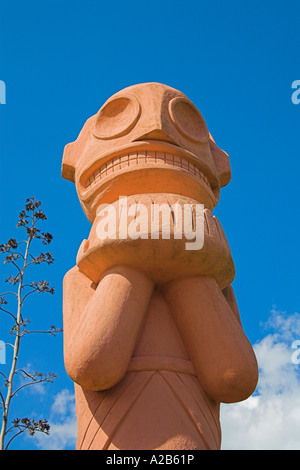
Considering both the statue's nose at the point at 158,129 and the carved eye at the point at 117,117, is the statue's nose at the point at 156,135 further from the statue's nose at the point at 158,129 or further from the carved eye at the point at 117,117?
the carved eye at the point at 117,117

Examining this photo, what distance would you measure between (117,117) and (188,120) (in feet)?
2.42

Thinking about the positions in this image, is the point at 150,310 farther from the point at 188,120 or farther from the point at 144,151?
the point at 188,120

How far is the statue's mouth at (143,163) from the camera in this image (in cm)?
463

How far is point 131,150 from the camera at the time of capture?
184 inches

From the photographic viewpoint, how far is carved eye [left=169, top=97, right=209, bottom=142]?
5.02m

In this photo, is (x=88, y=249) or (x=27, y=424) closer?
(x=88, y=249)

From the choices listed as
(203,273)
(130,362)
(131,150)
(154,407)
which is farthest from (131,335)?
(131,150)

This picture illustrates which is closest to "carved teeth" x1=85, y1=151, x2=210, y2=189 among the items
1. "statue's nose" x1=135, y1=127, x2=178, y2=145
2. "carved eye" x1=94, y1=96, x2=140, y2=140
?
"statue's nose" x1=135, y1=127, x2=178, y2=145

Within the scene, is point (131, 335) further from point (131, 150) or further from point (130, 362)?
point (131, 150)

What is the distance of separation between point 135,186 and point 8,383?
14.0 ft

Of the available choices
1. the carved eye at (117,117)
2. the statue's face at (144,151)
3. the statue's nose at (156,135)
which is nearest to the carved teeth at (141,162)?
the statue's face at (144,151)

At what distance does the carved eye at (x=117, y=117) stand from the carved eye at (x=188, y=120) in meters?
0.38

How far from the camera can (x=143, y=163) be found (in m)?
4.63

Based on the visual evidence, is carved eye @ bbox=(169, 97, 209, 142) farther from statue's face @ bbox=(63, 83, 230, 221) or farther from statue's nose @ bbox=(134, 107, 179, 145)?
statue's nose @ bbox=(134, 107, 179, 145)
